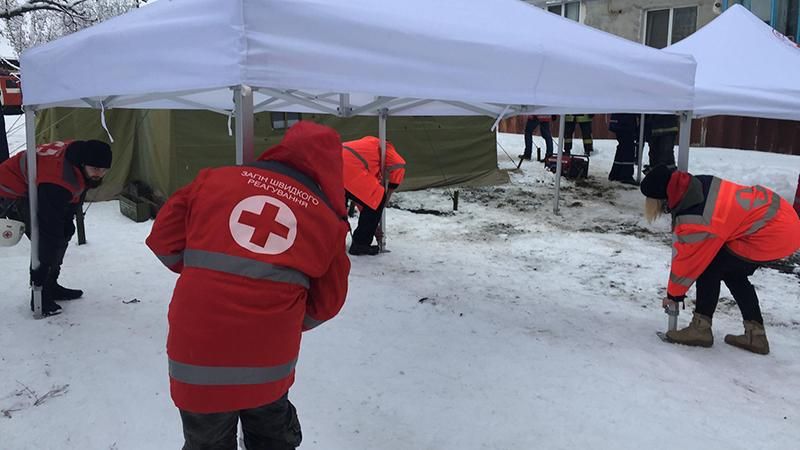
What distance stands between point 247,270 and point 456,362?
7.23ft

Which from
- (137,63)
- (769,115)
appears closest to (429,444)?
(137,63)

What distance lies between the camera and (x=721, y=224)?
348 centimetres

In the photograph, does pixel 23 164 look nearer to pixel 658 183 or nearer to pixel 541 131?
pixel 658 183

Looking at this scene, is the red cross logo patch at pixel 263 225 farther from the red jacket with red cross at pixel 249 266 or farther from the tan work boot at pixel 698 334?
the tan work boot at pixel 698 334

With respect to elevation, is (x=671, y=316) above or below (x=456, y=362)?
above

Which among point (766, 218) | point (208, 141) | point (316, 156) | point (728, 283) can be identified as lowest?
point (728, 283)

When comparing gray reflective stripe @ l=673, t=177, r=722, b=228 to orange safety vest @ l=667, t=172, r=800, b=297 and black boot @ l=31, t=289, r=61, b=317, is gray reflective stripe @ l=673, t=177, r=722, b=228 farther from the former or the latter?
black boot @ l=31, t=289, r=61, b=317

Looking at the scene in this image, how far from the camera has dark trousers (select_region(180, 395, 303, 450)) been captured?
6.04ft

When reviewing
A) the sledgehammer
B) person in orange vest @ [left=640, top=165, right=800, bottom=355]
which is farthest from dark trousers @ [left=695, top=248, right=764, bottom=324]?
the sledgehammer

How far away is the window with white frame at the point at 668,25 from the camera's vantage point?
15.5 metres

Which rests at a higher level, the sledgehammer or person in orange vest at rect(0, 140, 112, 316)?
person in orange vest at rect(0, 140, 112, 316)

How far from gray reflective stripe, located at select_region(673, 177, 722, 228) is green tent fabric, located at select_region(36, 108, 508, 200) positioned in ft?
19.0

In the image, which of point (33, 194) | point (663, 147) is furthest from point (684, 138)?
point (663, 147)

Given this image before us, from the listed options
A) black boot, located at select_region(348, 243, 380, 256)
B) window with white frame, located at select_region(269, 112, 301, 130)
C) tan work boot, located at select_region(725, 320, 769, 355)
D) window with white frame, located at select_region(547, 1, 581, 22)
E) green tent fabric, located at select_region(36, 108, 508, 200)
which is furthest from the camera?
window with white frame, located at select_region(547, 1, 581, 22)
